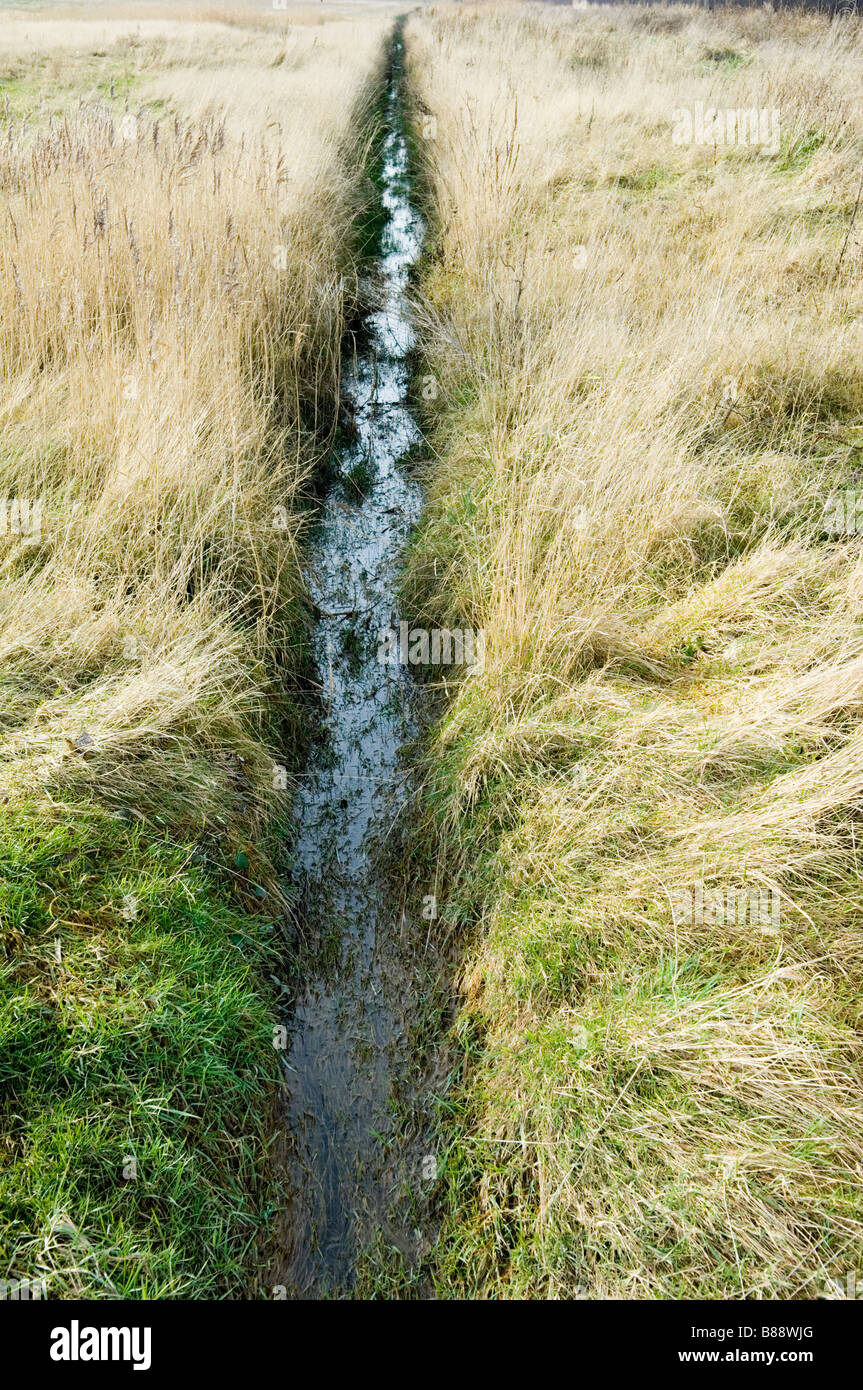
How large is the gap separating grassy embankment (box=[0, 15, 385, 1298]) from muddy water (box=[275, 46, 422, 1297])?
15 centimetres

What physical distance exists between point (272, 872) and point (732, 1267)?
73.3 inches

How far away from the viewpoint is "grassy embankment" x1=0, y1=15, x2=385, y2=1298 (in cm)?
214

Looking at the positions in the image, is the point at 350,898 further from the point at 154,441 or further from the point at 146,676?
the point at 154,441

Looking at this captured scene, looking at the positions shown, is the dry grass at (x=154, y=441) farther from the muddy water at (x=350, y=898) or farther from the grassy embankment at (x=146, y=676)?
the muddy water at (x=350, y=898)

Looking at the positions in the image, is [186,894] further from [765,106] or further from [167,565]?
[765,106]

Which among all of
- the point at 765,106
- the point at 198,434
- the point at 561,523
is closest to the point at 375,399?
the point at 198,434

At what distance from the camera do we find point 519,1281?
2117mm

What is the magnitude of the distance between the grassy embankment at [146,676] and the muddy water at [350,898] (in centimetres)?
15

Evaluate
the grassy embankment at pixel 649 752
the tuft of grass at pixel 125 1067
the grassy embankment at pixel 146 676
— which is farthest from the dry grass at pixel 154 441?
the grassy embankment at pixel 649 752

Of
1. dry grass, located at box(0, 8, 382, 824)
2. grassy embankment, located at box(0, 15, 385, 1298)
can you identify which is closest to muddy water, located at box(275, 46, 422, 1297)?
grassy embankment, located at box(0, 15, 385, 1298)

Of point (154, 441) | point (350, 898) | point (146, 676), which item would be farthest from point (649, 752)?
point (154, 441)

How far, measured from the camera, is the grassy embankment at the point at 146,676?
214cm

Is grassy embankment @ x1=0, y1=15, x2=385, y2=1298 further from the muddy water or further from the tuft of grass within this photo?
the muddy water

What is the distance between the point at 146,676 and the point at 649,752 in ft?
5.85
